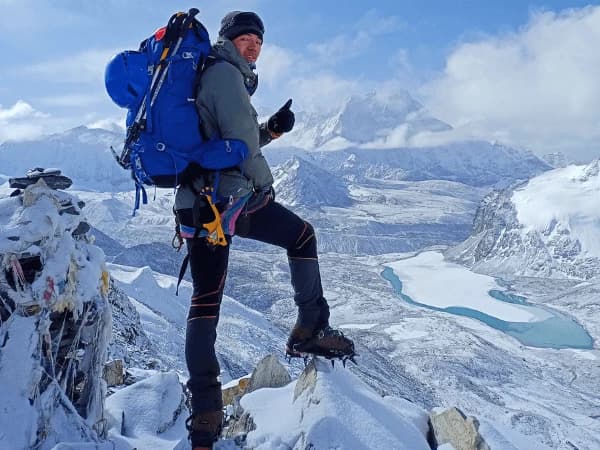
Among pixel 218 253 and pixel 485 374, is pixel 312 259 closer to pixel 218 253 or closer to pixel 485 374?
pixel 218 253

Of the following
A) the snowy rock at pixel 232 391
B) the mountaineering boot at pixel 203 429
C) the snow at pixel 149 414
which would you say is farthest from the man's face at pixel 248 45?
the snowy rock at pixel 232 391

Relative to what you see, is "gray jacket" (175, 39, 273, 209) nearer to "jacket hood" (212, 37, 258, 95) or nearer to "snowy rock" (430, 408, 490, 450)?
"jacket hood" (212, 37, 258, 95)

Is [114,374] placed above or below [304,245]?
below

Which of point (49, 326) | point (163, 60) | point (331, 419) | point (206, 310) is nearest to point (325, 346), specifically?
point (331, 419)

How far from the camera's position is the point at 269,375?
8.25 m

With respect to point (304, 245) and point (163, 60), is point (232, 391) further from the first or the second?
point (163, 60)

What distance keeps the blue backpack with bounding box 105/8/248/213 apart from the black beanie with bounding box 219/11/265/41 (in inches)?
15.3

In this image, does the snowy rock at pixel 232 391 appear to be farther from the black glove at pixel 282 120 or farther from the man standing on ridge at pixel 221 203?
the black glove at pixel 282 120

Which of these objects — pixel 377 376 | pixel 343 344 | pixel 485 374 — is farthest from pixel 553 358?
pixel 343 344

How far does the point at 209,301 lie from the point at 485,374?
12835 centimetres

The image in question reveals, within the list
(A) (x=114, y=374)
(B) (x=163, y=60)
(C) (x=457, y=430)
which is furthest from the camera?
(A) (x=114, y=374)

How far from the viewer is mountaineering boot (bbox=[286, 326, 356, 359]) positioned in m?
6.30

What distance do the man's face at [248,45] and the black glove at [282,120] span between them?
69cm

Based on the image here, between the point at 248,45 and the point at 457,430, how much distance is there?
4.94 meters
